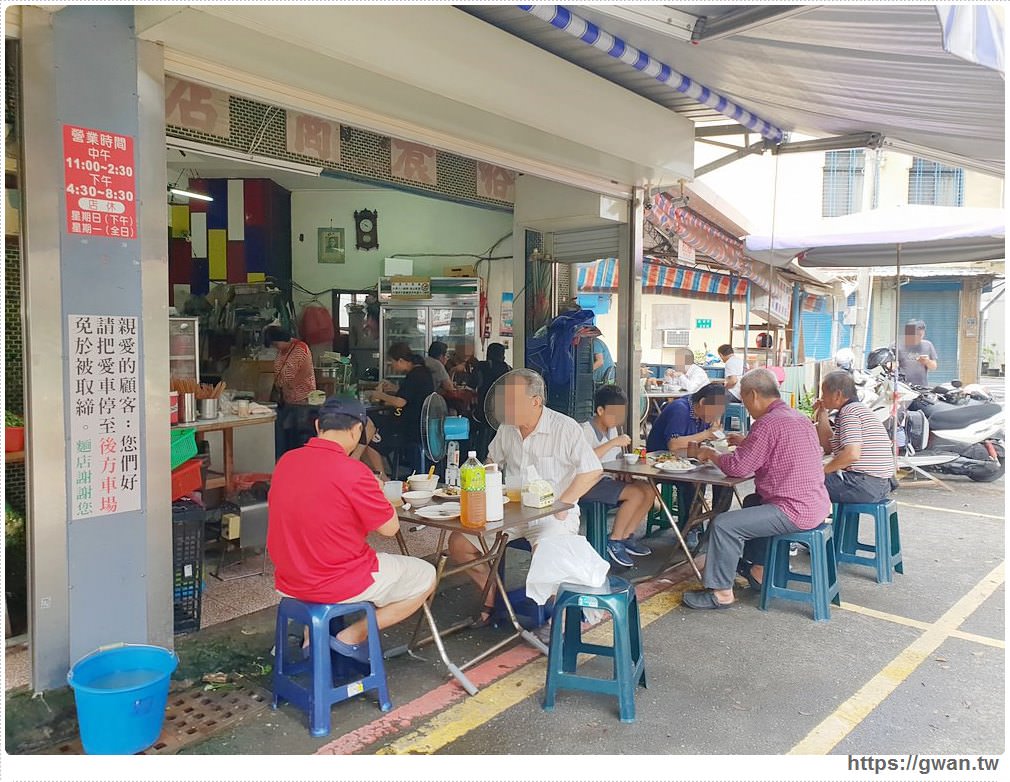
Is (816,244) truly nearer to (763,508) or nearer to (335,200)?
(763,508)

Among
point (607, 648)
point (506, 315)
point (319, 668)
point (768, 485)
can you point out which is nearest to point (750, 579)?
point (768, 485)

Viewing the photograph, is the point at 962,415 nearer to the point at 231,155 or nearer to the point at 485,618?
the point at 485,618

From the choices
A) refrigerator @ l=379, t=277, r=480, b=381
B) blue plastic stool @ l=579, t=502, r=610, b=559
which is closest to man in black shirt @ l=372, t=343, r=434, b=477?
refrigerator @ l=379, t=277, r=480, b=381

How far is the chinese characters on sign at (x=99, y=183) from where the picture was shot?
→ 3.00 meters

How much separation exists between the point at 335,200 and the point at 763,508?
23.7 feet

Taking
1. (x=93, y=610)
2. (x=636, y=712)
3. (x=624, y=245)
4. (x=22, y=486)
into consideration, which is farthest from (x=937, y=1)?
(x=624, y=245)

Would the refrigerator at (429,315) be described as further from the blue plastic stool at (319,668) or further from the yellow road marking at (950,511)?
the blue plastic stool at (319,668)

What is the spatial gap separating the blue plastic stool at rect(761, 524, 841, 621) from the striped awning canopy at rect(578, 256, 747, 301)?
550 cm

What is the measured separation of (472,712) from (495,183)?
5184 mm

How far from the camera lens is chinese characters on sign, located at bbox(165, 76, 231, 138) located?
14.6ft

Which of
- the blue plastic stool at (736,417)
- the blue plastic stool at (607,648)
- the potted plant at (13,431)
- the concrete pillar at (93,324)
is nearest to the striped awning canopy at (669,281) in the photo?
the blue plastic stool at (736,417)

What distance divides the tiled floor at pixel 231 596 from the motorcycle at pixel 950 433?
604 cm

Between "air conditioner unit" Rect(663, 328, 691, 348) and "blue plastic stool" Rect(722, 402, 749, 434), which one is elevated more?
"air conditioner unit" Rect(663, 328, 691, 348)

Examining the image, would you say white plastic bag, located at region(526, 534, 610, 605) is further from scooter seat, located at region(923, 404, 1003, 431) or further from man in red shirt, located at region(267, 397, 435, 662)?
scooter seat, located at region(923, 404, 1003, 431)
